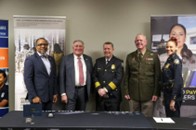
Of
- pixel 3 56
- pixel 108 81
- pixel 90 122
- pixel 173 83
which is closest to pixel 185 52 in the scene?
pixel 173 83

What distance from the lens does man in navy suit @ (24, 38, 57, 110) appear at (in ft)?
12.4

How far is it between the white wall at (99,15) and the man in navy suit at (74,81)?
62 centimetres

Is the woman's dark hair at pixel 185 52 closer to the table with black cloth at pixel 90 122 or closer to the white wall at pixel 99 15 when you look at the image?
the white wall at pixel 99 15

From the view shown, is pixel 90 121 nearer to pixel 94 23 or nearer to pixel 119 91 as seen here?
pixel 119 91

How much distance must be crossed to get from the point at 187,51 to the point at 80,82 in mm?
1903

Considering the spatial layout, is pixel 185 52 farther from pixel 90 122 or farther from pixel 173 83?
pixel 90 122

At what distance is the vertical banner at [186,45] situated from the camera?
4242 millimetres

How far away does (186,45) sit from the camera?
4.25 m

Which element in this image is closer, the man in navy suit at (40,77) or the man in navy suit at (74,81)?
the man in navy suit at (40,77)

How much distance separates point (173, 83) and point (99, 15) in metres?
2.02

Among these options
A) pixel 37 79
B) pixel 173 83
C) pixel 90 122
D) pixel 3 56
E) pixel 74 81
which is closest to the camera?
pixel 90 122

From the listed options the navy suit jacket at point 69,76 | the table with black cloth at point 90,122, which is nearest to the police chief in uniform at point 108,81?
the navy suit jacket at point 69,76

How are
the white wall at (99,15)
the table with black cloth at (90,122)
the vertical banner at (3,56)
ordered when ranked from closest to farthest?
the table with black cloth at (90,122), the vertical banner at (3,56), the white wall at (99,15)

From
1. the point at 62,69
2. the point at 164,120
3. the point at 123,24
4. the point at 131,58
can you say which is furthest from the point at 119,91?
the point at 164,120
